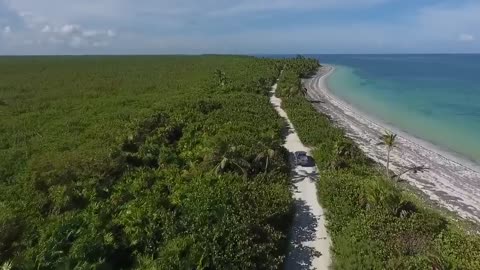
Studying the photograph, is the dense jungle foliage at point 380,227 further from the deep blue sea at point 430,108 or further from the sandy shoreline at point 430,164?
the deep blue sea at point 430,108

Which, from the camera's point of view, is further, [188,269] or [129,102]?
[129,102]

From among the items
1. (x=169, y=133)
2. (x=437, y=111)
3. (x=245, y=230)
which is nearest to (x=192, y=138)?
(x=169, y=133)

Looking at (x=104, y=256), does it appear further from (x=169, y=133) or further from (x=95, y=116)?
(x=95, y=116)

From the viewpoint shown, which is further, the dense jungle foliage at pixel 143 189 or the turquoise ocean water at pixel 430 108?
the turquoise ocean water at pixel 430 108

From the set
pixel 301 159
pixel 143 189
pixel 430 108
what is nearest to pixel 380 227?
pixel 301 159

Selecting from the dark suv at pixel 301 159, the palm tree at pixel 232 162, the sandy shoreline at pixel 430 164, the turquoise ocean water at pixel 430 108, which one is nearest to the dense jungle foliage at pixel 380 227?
the dark suv at pixel 301 159

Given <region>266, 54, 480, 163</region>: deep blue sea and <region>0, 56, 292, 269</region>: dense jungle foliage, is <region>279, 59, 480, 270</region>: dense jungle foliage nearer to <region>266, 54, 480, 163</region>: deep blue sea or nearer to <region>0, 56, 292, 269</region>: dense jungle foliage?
<region>0, 56, 292, 269</region>: dense jungle foliage

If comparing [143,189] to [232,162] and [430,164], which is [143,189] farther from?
[430,164]
